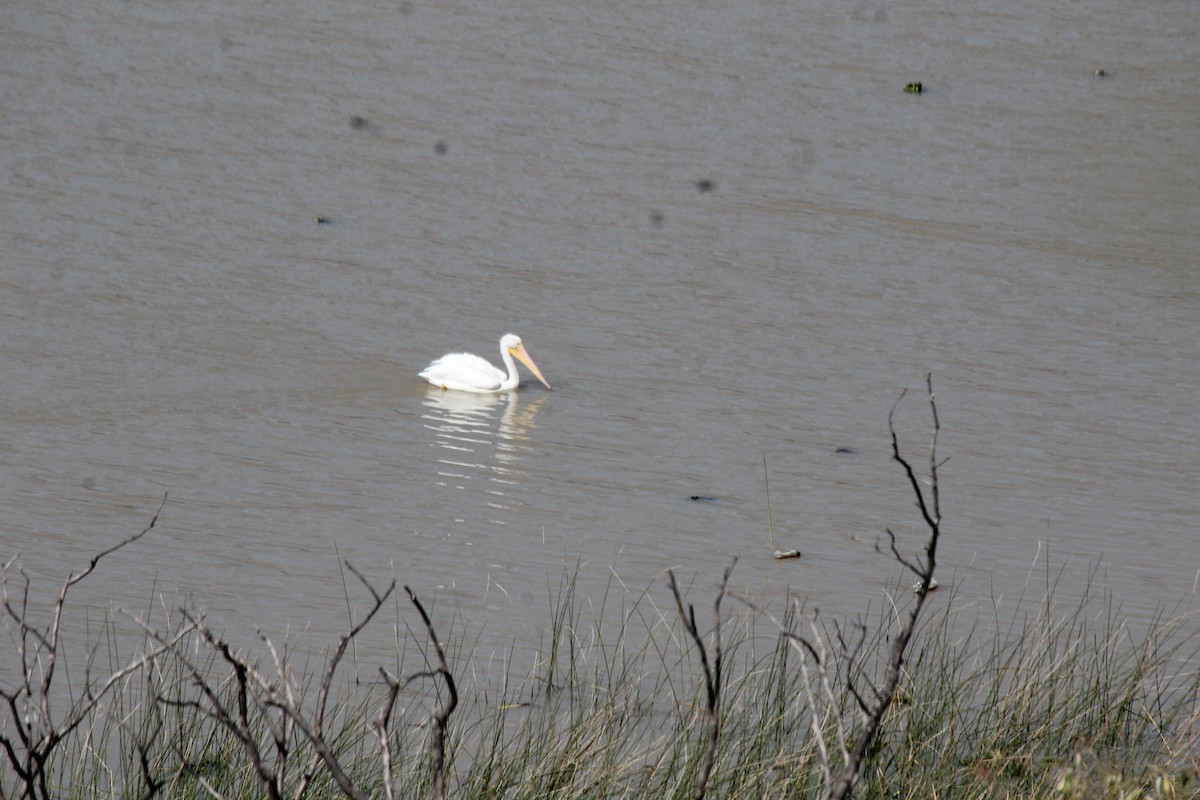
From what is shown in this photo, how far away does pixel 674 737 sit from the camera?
4648 mm

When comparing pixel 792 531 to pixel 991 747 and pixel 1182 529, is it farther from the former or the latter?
pixel 991 747

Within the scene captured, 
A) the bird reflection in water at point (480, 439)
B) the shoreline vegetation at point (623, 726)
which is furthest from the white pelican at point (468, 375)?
the shoreline vegetation at point (623, 726)

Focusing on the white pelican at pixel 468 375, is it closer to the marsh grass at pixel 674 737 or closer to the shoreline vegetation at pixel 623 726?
the shoreline vegetation at pixel 623 726

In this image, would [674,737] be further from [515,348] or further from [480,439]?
[515,348]

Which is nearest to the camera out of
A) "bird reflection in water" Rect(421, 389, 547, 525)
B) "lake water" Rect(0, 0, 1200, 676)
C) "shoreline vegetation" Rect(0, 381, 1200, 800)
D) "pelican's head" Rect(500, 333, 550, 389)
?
"shoreline vegetation" Rect(0, 381, 1200, 800)

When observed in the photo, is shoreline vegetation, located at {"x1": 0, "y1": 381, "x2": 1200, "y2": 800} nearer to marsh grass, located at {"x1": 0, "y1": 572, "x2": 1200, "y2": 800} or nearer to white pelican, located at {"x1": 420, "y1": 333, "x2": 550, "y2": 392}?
marsh grass, located at {"x1": 0, "y1": 572, "x2": 1200, "y2": 800}

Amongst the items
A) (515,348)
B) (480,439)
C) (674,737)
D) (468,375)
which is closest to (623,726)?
(674,737)

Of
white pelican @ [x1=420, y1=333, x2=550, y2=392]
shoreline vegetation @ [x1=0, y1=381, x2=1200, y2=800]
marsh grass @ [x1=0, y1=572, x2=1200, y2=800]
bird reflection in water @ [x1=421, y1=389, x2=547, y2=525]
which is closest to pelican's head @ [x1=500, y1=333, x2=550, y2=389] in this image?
white pelican @ [x1=420, y1=333, x2=550, y2=392]

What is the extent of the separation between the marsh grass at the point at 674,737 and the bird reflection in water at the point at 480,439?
2653 millimetres

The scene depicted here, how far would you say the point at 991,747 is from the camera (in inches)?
178

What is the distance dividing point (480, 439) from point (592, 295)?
271cm

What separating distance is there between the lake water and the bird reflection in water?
0.11 feet

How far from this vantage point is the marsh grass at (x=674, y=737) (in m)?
4.11

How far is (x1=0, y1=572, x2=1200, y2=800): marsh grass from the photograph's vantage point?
13.5 feet
